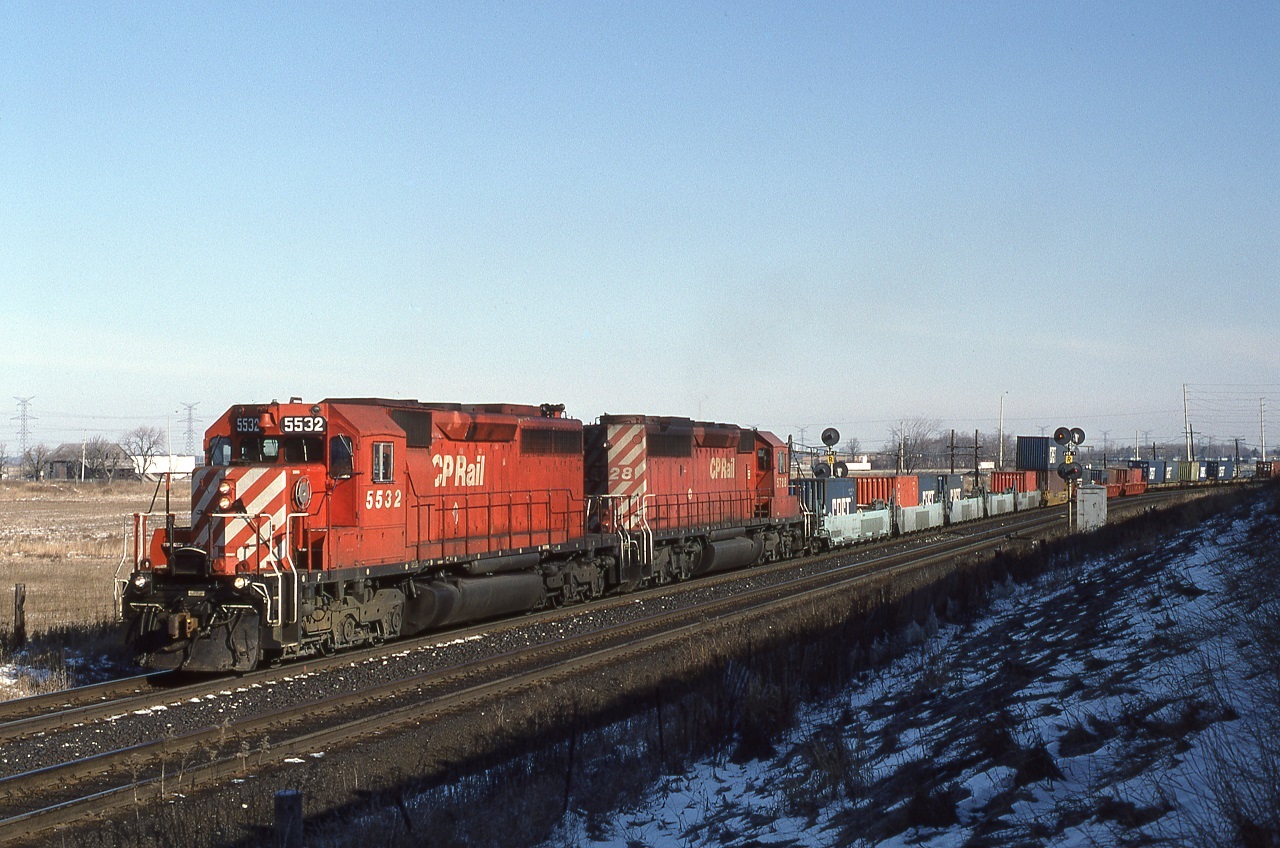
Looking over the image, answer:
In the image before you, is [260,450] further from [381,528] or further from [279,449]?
[381,528]

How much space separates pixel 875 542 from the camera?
3934 centimetres

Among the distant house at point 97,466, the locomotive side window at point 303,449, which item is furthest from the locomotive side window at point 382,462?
the distant house at point 97,466

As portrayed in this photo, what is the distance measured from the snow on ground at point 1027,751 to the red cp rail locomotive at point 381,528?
7.37 metres

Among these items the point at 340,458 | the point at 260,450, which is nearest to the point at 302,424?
the point at 340,458

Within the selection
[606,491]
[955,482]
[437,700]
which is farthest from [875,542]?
[437,700]

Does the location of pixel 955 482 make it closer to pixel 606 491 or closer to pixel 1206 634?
pixel 606 491

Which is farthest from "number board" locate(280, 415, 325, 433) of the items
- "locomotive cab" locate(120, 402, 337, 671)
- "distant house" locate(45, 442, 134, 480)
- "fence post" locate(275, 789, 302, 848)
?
"distant house" locate(45, 442, 134, 480)

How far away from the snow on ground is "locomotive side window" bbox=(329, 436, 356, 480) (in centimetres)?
769

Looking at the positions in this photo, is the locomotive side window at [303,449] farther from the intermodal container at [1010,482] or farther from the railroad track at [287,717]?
the intermodal container at [1010,482]

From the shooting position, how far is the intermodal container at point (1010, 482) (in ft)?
174

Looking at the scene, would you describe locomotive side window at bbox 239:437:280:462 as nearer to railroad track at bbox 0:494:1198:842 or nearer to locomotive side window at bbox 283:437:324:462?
locomotive side window at bbox 283:437:324:462

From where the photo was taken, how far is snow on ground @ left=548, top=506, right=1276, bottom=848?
5.86 meters

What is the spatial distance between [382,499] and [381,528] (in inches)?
17.2

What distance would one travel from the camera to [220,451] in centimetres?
1579
